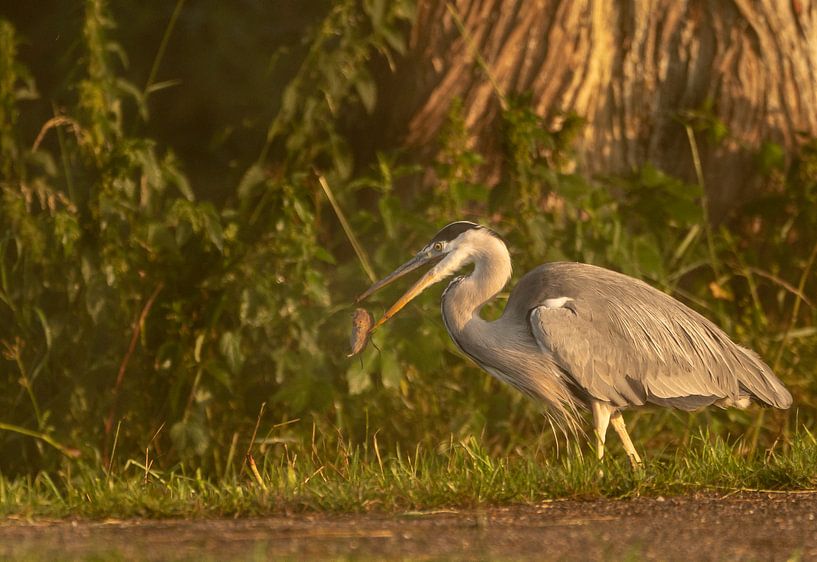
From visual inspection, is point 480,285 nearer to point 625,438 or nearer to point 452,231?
point 452,231

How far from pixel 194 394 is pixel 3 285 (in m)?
1.11

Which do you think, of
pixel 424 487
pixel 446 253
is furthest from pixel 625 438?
pixel 424 487

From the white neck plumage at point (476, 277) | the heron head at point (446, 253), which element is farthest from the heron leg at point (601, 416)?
the heron head at point (446, 253)

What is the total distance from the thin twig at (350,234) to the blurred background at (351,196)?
1.7 inches

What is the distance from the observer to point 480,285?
6.58 meters

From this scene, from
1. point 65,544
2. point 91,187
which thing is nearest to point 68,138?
point 91,187

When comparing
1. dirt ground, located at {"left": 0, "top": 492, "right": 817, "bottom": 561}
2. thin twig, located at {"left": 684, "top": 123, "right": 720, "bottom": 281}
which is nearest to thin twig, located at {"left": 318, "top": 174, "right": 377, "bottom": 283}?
thin twig, located at {"left": 684, "top": 123, "right": 720, "bottom": 281}

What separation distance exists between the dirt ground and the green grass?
85 mm

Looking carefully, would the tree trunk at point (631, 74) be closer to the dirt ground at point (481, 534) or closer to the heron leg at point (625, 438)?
the heron leg at point (625, 438)

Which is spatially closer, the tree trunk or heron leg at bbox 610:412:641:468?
heron leg at bbox 610:412:641:468

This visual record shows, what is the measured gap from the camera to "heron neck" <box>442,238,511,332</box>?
6.56 meters

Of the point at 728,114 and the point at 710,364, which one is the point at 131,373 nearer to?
the point at 710,364

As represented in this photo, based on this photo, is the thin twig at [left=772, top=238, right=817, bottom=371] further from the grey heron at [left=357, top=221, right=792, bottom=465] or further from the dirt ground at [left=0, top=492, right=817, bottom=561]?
the dirt ground at [left=0, top=492, right=817, bottom=561]

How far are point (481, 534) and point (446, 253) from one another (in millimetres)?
2018
